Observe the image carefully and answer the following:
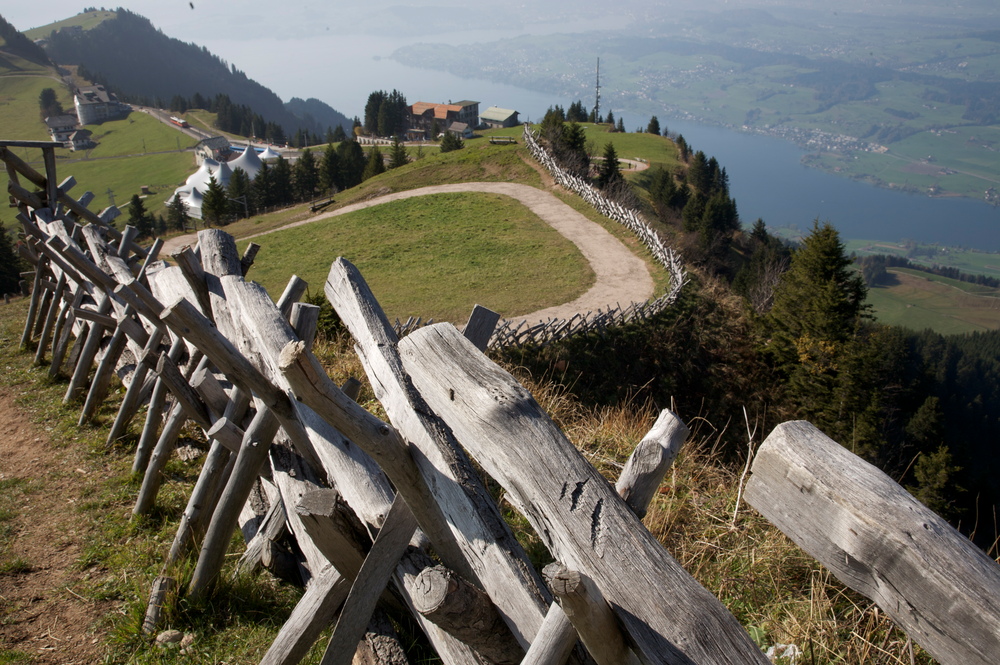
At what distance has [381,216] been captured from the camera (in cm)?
2562

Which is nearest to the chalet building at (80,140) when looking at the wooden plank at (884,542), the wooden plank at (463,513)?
the wooden plank at (463,513)

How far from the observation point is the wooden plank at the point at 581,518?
1.39 m

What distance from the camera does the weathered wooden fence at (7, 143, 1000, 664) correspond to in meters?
1.29

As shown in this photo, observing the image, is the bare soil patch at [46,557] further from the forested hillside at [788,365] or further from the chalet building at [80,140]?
the chalet building at [80,140]

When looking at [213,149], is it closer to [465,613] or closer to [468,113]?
[468,113]

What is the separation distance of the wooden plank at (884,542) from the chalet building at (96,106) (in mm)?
144758

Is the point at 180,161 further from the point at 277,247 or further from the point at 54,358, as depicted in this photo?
the point at 54,358

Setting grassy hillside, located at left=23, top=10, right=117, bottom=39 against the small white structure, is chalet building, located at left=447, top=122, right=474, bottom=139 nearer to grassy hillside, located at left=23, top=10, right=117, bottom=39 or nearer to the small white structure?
the small white structure

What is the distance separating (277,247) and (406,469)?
874 inches

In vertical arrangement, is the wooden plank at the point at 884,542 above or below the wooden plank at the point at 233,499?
above

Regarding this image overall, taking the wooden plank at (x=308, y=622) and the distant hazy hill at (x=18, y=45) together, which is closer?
the wooden plank at (x=308, y=622)

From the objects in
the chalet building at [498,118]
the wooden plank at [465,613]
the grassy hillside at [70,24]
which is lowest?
the chalet building at [498,118]

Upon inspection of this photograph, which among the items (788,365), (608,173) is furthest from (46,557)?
(608,173)

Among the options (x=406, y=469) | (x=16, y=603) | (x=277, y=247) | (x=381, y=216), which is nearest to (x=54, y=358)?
(x=16, y=603)
